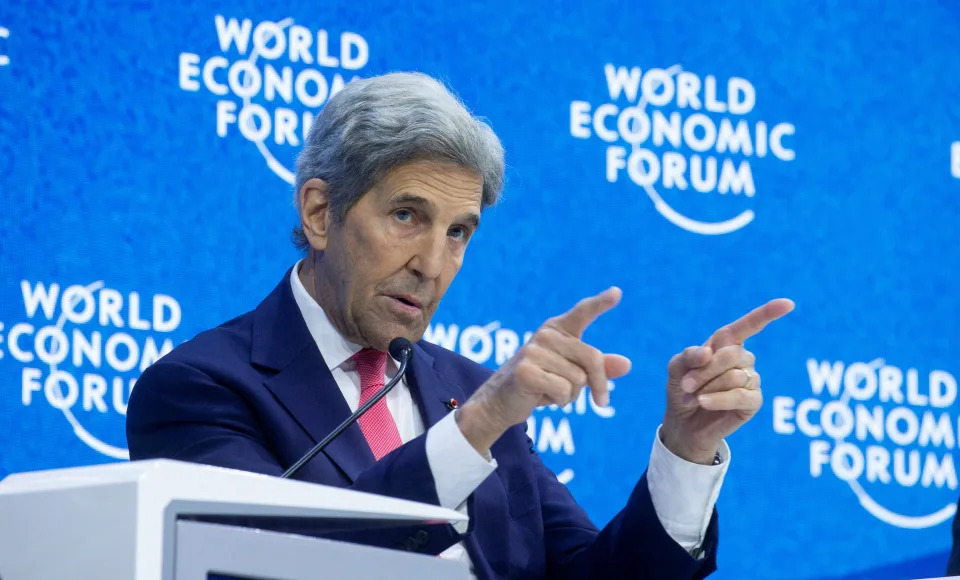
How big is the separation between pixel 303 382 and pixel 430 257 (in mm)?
292

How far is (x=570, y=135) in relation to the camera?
331 centimetres

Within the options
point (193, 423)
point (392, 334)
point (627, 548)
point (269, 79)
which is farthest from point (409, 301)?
point (269, 79)

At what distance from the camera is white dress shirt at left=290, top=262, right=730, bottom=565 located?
1780 millimetres

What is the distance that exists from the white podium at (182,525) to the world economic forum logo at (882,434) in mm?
2250

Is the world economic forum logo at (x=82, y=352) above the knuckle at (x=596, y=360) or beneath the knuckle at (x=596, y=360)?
above

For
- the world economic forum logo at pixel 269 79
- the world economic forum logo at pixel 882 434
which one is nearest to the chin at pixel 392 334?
the world economic forum logo at pixel 269 79

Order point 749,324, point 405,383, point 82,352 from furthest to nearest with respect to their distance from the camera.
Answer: point 82,352 → point 405,383 → point 749,324

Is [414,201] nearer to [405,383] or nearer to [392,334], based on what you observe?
Answer: [392,334]

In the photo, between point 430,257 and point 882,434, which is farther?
point 882,434

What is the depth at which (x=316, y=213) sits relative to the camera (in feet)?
7.86

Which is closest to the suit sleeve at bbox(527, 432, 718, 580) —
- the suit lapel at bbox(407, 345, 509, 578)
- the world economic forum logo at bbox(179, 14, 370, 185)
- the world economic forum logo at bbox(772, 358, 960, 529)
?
the suit lapel at bbox(407, 345, 509, 578)

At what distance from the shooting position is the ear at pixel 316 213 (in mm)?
2377

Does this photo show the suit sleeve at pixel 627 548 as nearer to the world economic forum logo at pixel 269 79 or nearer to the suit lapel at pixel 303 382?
the suit lapel at pixel 303 382

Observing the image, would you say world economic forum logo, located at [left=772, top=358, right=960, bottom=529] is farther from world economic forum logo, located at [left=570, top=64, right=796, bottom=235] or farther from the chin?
the chin
